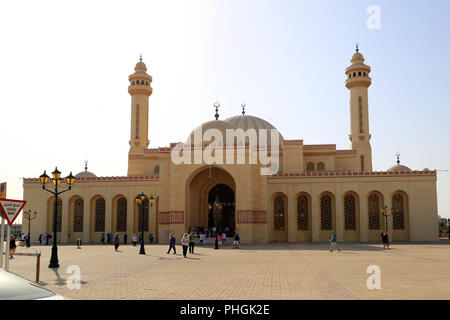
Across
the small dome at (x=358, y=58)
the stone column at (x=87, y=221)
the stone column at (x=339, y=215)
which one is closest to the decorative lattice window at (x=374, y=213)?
the stone column at (x=339, y=215)

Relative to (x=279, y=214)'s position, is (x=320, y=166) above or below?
above

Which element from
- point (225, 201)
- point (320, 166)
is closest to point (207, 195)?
point (225, 201)

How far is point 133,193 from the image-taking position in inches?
1399

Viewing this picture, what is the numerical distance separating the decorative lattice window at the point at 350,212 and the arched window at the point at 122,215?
686 inches

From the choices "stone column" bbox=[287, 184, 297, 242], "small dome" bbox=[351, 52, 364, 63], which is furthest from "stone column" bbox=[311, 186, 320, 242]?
"small dome" bbox=[351, 52, 364, 63]

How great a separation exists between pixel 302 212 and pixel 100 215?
53.6 ft

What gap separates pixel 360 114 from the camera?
38.6m

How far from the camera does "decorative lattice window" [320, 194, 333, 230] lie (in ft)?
111

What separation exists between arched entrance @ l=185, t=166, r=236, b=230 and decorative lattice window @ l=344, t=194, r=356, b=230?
9.18 meters

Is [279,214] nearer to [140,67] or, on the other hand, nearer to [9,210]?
[140,67]

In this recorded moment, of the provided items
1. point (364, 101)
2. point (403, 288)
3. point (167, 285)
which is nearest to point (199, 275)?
point (167, 285)

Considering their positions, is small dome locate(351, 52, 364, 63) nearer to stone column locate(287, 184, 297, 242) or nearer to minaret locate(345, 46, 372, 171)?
minaret locate(345, 46, 372, 171)

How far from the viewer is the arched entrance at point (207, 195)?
34875mm
